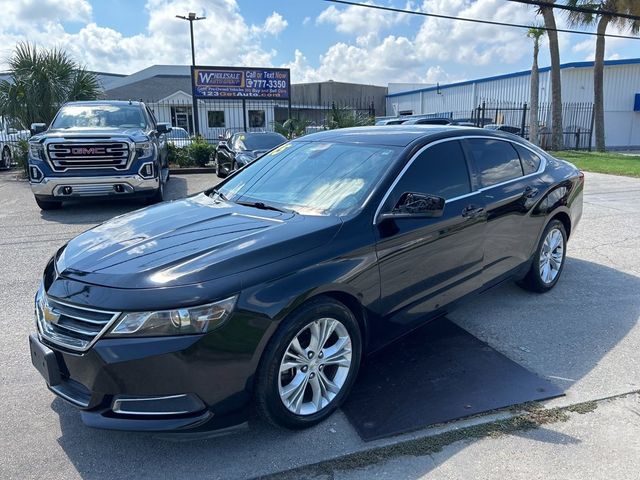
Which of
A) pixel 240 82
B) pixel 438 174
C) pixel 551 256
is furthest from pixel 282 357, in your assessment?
pixel 240 82

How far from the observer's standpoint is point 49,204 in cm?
953

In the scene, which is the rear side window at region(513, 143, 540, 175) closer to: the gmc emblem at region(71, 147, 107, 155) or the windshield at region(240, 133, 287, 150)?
the gmc emblem at region(71, 147, 107, 155)

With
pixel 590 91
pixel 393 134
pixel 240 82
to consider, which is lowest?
pixel 393 134

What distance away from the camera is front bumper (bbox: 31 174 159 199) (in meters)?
8.73

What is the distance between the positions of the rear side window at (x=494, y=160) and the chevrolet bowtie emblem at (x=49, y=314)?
3237 millimetres

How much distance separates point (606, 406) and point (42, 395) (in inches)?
144

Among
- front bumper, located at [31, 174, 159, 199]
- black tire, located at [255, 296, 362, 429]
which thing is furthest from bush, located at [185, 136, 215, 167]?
black tire, located at [255, 296, 362, 429]

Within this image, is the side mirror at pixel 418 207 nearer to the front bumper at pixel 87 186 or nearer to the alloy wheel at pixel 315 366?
the alloy wheel at pixel 315 366

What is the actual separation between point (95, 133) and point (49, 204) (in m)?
1.80

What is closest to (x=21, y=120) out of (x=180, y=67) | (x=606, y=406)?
(x=606, y=406)

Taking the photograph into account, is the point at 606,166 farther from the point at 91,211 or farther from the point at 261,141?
the point at 91,211

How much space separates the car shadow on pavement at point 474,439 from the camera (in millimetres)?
2684

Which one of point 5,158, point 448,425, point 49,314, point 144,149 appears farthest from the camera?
point 5,158

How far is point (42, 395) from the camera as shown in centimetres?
332
